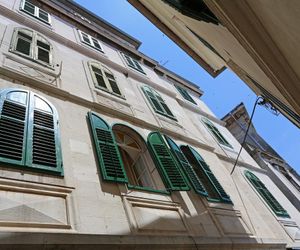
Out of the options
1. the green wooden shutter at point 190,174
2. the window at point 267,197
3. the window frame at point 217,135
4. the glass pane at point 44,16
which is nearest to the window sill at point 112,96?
the green wooden shutter at point 190,174

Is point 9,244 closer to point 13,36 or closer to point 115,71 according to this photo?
point 13,36

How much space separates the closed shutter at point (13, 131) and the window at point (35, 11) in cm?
587

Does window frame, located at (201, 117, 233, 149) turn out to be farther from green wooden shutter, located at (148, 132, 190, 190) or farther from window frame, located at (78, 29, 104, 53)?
window frame, located at (78, 29, 104, 53)

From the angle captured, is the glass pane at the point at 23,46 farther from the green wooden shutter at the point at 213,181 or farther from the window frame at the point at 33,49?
the green wooden shutter at the point at 213,181

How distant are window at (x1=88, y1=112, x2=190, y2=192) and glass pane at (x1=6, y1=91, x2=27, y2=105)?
1.32 metres

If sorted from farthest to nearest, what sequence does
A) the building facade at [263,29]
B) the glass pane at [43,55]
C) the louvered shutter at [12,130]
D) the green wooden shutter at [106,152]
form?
1. the glass pane at [43,55]
2. the green wooden shutter at [106,152]
3. the louvered shutter at [12,130]
4. the building facade at [263,29]

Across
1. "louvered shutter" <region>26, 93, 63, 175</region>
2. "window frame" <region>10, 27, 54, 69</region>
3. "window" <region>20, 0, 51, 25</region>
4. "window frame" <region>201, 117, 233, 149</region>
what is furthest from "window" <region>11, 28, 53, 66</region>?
"window frame" <region>201, 117, 233, 149</region>

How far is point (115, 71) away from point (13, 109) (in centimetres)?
536

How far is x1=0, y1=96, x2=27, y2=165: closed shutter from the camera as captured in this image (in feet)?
10.9

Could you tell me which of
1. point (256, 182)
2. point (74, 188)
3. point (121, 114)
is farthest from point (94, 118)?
point (256, 182)

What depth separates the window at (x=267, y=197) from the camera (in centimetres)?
793

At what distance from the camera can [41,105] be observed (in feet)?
15.3

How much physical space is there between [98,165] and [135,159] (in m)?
1.66

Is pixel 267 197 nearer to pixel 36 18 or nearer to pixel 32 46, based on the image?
pixel 32 46
